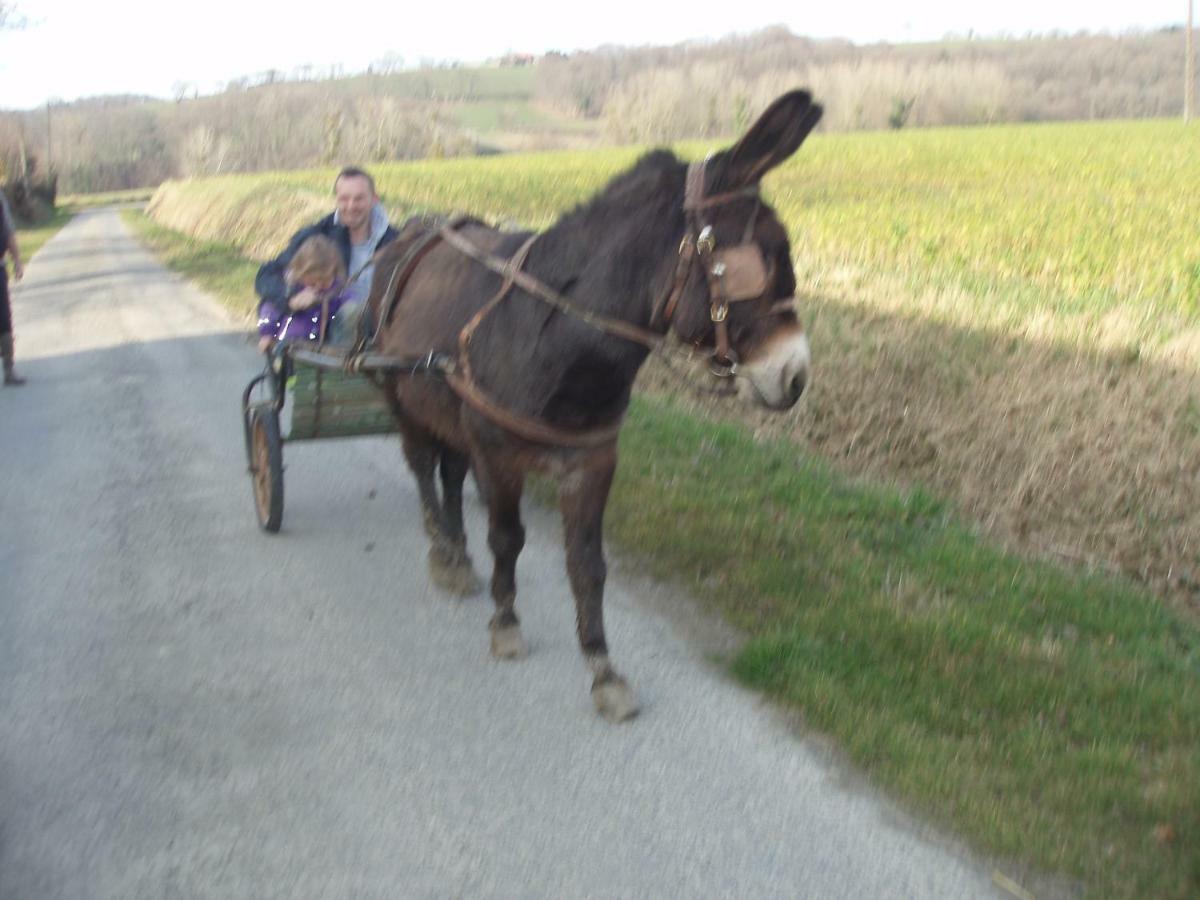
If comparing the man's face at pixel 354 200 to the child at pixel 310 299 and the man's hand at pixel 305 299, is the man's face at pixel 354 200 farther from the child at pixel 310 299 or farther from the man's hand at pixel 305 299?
the man's hand at pixel 305 299

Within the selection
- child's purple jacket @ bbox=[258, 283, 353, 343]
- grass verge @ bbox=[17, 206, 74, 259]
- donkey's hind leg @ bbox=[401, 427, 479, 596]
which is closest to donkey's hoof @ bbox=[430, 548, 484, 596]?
donkey's hind leg @ bbox=[401, 427, 479, 596]

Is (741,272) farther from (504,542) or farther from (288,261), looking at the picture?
(288,261)

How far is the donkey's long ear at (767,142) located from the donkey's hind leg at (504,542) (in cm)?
139

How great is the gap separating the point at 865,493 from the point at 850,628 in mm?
1947

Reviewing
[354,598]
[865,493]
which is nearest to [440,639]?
[354,598]

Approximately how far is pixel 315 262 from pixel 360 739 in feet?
9.15

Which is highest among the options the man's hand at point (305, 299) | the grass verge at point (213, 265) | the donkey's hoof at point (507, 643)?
the man's hand at point (305, 299)

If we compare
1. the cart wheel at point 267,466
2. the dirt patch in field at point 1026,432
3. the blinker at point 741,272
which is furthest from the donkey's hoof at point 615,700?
the dirt patch in field at point 1026,432

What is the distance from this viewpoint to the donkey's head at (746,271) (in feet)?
11.6

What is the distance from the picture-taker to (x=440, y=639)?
506 cm

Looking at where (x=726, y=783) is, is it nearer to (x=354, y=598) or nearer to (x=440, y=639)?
(x=440, y=639)

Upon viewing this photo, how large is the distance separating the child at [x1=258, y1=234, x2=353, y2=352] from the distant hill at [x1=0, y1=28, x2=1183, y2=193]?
5872 centimetres

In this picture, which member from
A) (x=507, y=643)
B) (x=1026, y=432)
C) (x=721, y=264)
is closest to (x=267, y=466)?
(x=507, y=643)

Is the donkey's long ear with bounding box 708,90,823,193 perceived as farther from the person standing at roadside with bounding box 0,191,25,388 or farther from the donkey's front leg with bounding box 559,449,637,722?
the person standing at roadside with bounding box 0,191,25,388
